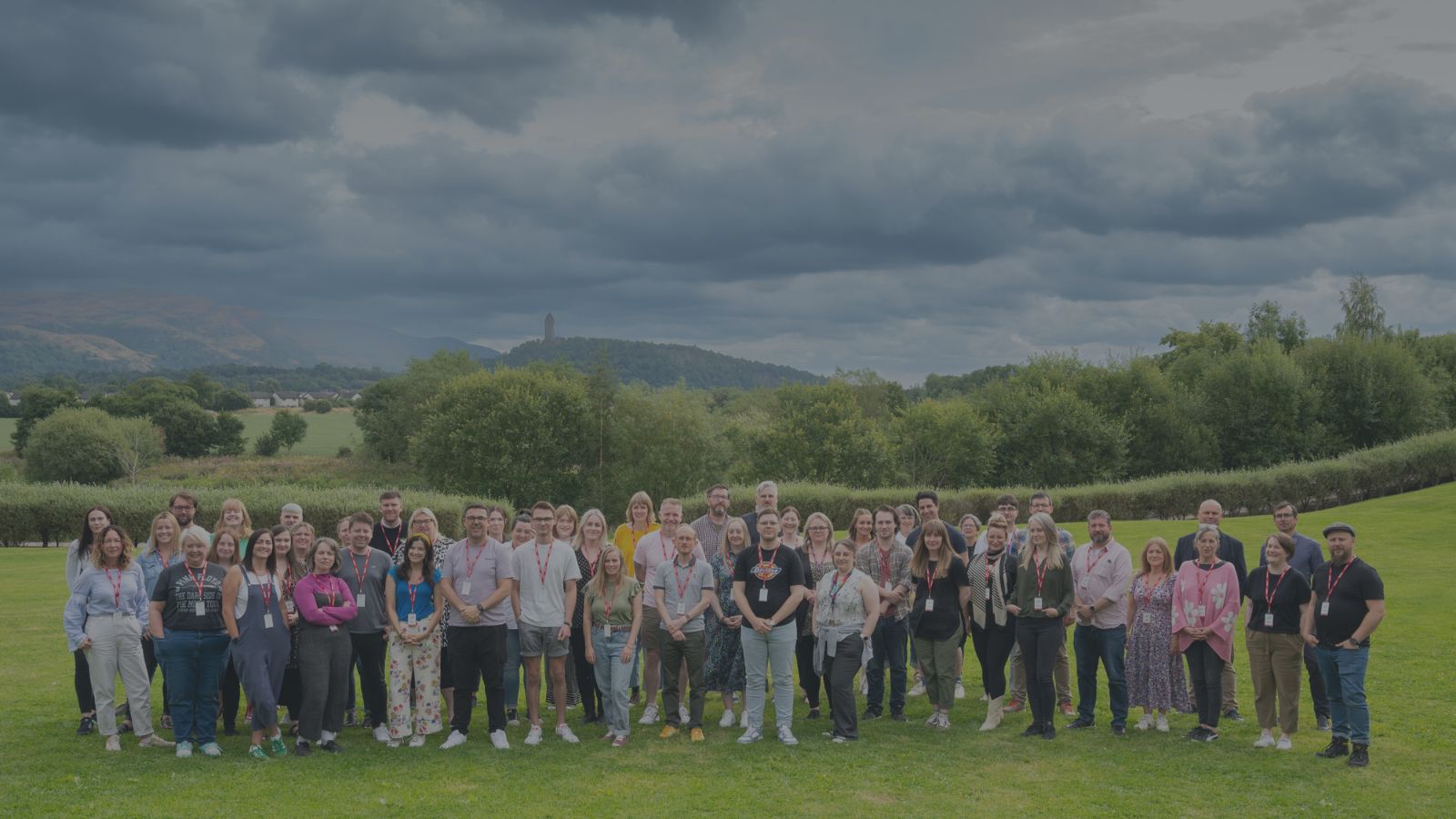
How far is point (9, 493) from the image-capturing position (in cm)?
3147

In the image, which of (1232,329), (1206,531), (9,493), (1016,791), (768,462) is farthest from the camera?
(1232,329)

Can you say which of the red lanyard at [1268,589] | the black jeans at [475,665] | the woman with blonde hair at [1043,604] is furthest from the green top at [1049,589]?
the black jeans at [475,665]

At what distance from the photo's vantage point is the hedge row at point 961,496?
31500mm

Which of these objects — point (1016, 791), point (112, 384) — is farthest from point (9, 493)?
point (112, 384)

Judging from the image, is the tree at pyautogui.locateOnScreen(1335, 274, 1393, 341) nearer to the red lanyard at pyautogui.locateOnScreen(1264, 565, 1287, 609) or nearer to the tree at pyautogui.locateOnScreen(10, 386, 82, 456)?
the red lanyard at pyautogui.locateOnScreen(1264, 565, 1287, 609)

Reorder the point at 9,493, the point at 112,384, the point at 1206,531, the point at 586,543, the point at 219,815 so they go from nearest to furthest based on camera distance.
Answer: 1. the point at 219,815
2. the point at 1206,531
3. the point at 586,543
4. the point at 9,493
5. the point at 112,384

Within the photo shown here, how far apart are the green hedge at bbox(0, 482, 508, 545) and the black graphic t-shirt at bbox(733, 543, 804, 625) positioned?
25.0 m

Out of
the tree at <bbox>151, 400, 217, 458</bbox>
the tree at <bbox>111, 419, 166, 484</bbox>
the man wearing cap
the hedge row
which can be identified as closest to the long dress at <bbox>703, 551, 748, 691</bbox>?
the man wearing cap

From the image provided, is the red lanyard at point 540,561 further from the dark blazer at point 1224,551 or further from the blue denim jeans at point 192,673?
the dark blazer at point 1224,551

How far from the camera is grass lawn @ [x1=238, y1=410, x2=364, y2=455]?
9381cm

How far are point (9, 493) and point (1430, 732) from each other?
37.4m

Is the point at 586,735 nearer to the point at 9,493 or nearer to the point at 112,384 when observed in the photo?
the point at 9,493

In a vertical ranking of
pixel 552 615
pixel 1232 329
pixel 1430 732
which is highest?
pixel 1232 329

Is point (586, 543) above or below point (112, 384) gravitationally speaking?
below
